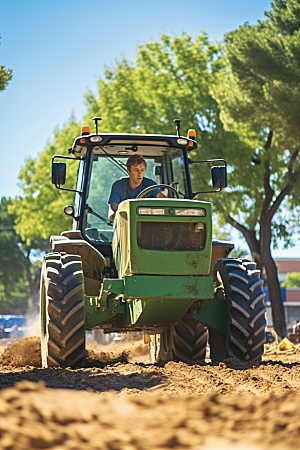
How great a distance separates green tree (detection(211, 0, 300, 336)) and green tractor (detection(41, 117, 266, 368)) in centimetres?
958

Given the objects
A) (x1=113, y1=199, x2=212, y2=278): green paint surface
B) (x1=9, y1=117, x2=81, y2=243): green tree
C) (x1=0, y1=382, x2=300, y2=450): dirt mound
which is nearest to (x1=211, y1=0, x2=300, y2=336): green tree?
(x1=9, y1=117, x2=81, y2=243): green tree

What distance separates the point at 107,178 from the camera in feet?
27.8

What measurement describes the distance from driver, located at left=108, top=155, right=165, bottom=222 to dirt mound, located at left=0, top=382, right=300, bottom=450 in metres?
5.24

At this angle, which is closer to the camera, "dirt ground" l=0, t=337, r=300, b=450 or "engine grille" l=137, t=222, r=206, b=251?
"dirt ground" l=0, t=337, r=300, b=450

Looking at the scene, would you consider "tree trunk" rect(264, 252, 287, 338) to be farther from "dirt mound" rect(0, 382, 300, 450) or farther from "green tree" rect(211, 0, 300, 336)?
"dirt mound" rect(0, 382, 300, 450)

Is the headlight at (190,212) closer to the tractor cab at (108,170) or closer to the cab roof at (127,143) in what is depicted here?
the tractor cab at (108,170)

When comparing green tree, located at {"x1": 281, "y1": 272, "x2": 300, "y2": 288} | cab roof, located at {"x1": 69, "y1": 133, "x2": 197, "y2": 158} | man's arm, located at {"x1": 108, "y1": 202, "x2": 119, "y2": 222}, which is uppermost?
cab roof, located at {"x1": 69, "y1": 133, "x2": 197, "y2": 158}

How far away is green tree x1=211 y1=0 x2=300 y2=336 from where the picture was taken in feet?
54.7

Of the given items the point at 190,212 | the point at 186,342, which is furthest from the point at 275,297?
the point at 190,212

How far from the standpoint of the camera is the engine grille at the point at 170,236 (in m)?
6.48

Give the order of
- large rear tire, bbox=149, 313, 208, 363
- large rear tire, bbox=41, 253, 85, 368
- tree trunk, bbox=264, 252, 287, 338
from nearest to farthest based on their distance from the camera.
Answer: large rear tire, bbox=41, 253, 85, 368, large rear tire, bbox=149, 313, 208, 363, tree trunk, bbox=264, 252, 287, 338

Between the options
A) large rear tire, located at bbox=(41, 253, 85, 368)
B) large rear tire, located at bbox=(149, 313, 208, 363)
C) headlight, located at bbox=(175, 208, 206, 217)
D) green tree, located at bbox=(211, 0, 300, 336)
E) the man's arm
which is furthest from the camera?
green tree, located at bbox=(211, 0, 300, 336)

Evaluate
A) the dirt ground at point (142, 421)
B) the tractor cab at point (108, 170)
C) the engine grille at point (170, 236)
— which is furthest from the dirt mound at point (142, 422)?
the tractor cab at point (108, 170)

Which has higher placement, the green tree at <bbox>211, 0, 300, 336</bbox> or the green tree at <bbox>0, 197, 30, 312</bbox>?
the green tree at <bbox>211, 0, 300, 336</bbox>
